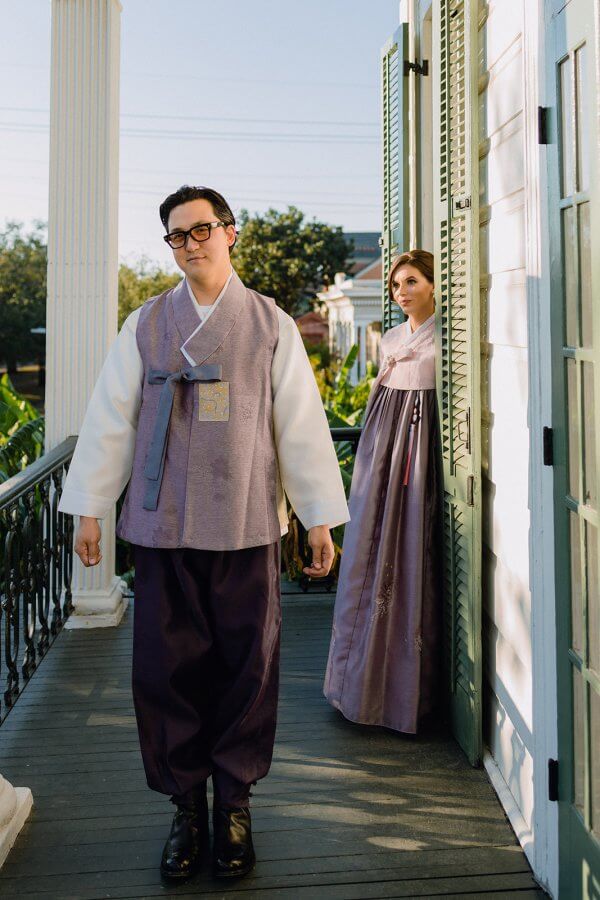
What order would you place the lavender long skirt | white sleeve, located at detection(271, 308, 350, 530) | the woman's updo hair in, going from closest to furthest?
white sleeve, located at detection(271, 308, 350, 530) → the lavender long skirt → the woman's updo hair

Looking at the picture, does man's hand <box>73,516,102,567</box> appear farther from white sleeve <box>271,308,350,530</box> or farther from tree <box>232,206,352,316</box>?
tree <box>232,206,352,316</box>

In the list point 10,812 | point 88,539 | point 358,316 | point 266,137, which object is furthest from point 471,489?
point 266,137

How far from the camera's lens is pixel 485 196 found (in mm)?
3082

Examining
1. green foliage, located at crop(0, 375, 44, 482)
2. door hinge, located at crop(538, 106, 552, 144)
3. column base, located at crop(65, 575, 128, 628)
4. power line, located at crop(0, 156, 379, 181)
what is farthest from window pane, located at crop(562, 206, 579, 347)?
power line, located at crop(0, 156, 379, 181)

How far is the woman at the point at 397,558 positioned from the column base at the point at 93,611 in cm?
149

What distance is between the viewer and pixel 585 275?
2141 mm

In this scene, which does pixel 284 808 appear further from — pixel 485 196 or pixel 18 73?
pixel 18 73

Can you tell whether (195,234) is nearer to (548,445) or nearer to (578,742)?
(548,445)

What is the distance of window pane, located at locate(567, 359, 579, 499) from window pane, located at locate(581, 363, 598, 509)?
0.21ft

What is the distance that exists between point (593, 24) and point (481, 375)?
133 centimetres

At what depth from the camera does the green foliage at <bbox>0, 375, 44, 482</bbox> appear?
5.87 metres

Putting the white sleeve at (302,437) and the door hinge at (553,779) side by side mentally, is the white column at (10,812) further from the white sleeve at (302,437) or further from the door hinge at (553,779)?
the door hinge at (553,779)

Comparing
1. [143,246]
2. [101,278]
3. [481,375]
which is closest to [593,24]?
[481,375]

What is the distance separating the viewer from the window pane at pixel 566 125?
7.22ft
